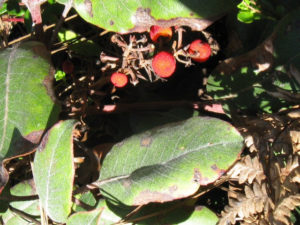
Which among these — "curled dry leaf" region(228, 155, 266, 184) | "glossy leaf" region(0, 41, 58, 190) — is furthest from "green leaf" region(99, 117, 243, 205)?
"glossy leaf" region(0, 41, 58, 190)

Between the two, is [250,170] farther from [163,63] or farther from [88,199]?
[88,199]

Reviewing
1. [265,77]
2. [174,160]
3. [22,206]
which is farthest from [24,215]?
[265,77]

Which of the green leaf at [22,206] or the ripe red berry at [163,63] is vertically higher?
the ripe red berry at [163,63]

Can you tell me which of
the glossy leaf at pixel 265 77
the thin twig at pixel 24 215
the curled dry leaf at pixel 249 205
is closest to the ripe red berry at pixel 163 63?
the glossy leaf at pixel 265 77

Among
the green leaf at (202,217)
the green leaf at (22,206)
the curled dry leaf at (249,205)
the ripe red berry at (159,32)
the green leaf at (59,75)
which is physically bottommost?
the green leaf at (22,206)

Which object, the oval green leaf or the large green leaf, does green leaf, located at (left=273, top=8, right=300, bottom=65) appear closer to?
the large green leaf

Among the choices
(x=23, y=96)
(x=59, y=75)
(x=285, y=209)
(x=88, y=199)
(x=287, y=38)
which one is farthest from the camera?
(x=59, y=75)

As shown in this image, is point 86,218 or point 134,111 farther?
point 134,111

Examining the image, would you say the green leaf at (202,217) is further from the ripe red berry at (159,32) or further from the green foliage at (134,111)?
the ripe red berry at (159,32)
